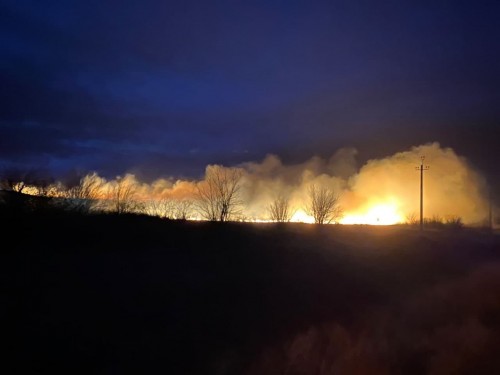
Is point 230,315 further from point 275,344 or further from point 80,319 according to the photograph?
point 80,319

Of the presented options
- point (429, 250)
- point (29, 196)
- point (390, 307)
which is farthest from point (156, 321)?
point (429, 250)

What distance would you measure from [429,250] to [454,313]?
14083 mm

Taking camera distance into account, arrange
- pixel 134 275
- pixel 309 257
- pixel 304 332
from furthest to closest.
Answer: pixel 309 257 → pixel 134 275 → pixel 304 332

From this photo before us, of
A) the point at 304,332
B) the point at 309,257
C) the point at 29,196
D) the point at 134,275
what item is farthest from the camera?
the point at 309,257

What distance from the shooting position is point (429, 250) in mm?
28406

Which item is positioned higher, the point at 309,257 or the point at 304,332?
the point at 309,257

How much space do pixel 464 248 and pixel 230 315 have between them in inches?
923

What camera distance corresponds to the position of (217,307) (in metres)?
12.9

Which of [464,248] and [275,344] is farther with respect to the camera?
[464,248]

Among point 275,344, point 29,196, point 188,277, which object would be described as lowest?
point 275,344

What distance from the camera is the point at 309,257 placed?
2089 centimetres

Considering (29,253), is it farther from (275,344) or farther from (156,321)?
(275,344)

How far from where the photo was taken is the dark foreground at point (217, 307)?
995cm

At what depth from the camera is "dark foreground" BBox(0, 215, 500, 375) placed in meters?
9.95
